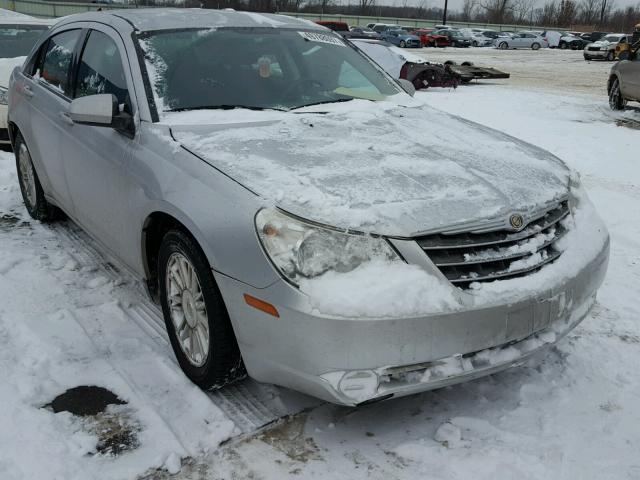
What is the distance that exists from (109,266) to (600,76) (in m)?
23.5

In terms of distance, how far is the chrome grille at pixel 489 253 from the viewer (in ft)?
7.83

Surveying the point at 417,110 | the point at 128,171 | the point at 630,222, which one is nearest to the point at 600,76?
the point at 630,222

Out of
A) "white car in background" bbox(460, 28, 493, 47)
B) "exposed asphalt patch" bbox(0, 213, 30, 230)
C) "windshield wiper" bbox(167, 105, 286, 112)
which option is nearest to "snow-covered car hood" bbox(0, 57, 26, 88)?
"exposed asphalt patch" bbox(0, 213, 30, 230)

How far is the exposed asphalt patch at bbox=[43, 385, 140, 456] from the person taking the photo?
254 centimetres

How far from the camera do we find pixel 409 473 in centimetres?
237

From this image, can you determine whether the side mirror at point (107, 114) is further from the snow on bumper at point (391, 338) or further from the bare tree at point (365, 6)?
the bare tree at point (365, 6)

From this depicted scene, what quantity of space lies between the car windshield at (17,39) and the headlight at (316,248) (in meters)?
7.49

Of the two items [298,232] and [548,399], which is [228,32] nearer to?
[298,232]

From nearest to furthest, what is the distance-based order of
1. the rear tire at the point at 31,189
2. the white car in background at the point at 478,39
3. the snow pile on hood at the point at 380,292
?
1. the snow pile on hood at the point at 380,292
2. the rear tire at the point at 31,189
3. the white car in background at the point at 478,39

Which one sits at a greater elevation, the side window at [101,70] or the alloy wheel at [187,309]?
the side window at [101,70]

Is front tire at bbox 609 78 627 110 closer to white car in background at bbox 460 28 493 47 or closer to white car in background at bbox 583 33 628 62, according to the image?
white car in background at bbox 583 33 628 62

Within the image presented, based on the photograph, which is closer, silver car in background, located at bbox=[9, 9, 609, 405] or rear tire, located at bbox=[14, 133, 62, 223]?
silver car in background, located at bbox=[9, 9, 609, 405]

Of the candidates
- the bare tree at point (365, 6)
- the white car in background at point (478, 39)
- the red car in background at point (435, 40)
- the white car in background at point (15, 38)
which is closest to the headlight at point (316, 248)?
the white car in background at point (15, 38)

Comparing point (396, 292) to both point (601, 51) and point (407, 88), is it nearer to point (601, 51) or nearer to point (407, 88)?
point (407, 88)
